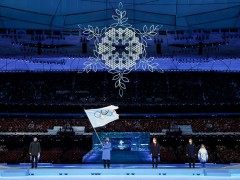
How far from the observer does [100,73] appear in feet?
83.3

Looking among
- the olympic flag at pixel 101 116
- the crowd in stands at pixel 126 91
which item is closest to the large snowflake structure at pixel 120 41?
the olympic flag at pixel 101 116

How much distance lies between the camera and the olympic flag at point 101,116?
14742mm

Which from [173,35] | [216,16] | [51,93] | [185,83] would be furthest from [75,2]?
[185,83]

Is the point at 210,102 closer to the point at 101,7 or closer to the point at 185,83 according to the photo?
the point at 185,83

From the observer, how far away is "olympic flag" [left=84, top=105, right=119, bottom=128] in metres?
14.7

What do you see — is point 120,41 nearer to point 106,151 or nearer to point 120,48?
point 120,48

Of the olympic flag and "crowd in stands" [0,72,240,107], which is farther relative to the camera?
"crowd in stands" [0,72,240,107]

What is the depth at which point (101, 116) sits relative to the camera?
15.0 metres

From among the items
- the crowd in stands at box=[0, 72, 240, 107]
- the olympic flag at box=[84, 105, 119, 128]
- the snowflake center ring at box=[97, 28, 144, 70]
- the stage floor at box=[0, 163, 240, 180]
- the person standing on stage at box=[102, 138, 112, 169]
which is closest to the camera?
the stage floor at box=[0, 163, 240, 180]

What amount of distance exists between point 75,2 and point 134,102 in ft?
25.0

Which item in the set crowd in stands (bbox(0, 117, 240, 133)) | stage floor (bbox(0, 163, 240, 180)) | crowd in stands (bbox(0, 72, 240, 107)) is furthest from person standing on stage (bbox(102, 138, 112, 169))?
crowd in stands (bbox(0, 72, 240, 107))

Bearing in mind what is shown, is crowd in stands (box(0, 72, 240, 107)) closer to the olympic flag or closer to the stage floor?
the olympic flag

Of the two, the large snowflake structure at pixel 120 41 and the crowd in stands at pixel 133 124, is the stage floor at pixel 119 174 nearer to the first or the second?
the large snowflake structure at pixel 120 41

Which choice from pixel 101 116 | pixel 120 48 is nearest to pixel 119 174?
pixel 101 116
